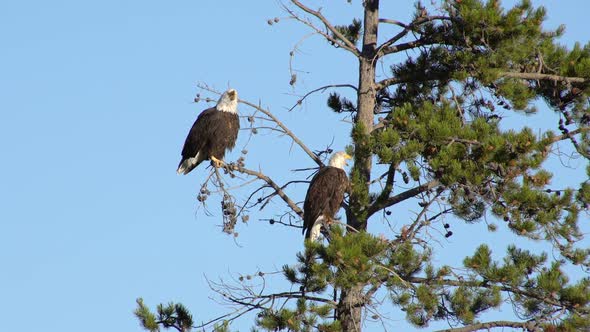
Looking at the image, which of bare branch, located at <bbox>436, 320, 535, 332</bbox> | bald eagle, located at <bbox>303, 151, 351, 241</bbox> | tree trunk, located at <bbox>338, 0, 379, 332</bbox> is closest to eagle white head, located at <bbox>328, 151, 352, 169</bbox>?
bald eagle, located at <bbox>303, 151, 351, 241</bbox>

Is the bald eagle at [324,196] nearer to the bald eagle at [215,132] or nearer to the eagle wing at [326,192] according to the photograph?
the eagle wing at [326,192]

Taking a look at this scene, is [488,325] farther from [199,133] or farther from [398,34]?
[199,133]

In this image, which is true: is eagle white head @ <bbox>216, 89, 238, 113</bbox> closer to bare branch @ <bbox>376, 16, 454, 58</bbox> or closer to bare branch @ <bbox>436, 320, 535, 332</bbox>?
bare branch @ <bbox>376, 16, 454, 58</bbox>

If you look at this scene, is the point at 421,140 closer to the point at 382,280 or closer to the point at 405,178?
the point at 405,178

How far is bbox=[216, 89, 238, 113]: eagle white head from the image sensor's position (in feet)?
37.8

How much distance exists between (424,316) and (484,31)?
229 centimetres

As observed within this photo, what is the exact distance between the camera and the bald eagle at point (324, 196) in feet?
32.6

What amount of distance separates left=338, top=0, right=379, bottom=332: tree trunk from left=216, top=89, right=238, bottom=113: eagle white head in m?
2.10

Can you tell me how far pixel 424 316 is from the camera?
27.3 feet

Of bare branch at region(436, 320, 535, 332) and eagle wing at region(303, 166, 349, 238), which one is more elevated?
eagle wing at region(303, 166, 349, 238)

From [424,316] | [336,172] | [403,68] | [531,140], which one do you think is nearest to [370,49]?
[403,68]

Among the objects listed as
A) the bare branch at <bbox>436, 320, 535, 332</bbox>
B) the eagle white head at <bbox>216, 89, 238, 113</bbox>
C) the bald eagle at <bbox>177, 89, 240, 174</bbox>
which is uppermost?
the eagle white head at <bbox>216, 89, 238, 113</bbox>

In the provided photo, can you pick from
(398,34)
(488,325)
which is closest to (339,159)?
(398,34)

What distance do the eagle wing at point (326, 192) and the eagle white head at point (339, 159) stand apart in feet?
0.49
